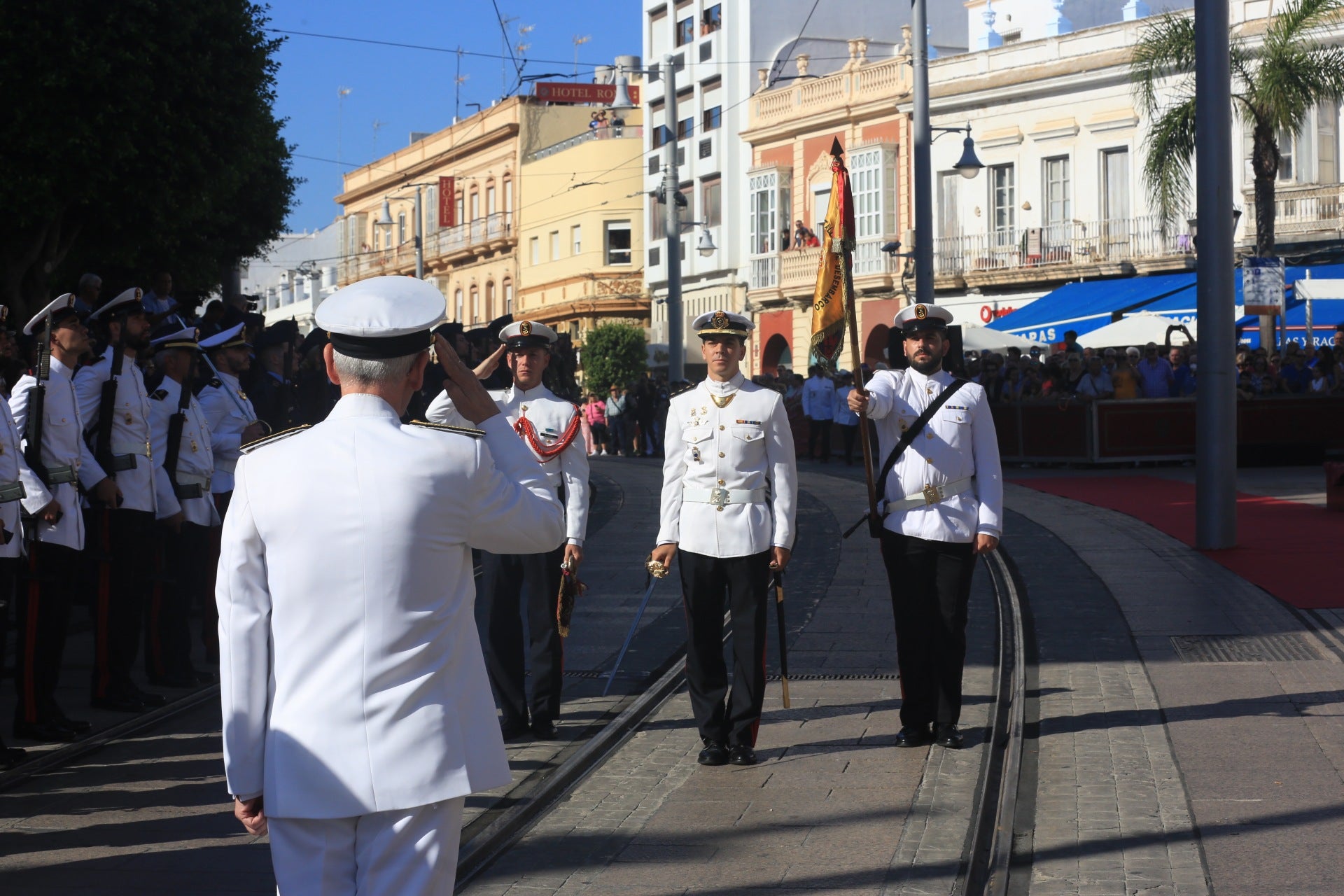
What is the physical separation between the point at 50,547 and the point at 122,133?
10.7m

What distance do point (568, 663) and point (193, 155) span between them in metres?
10.8

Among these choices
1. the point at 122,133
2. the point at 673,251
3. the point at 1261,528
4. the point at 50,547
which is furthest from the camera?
the point at 673,251

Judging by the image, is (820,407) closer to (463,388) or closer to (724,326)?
(724,326)

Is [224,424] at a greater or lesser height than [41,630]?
greater

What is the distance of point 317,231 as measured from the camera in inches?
3600

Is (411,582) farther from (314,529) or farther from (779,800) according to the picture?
(779,800)

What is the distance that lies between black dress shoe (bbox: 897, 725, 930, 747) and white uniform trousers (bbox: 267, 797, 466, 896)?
4.37m

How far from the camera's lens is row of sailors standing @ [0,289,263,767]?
25.2 feet

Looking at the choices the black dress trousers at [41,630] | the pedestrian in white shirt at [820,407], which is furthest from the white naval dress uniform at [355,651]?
the pedestrian in white shirt at [820,407]

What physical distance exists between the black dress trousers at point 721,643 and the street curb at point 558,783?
51 cm

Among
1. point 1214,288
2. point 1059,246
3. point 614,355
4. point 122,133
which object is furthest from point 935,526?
point 614,355

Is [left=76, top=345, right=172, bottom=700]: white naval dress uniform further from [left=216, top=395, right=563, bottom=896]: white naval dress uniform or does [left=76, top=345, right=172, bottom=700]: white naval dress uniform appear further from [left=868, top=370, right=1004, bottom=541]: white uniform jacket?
[left=216, top=395, right=563, bottom=896]: white naval dress uniform

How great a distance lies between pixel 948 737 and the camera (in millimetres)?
7344

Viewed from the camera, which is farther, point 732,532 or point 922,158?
point 922,158
